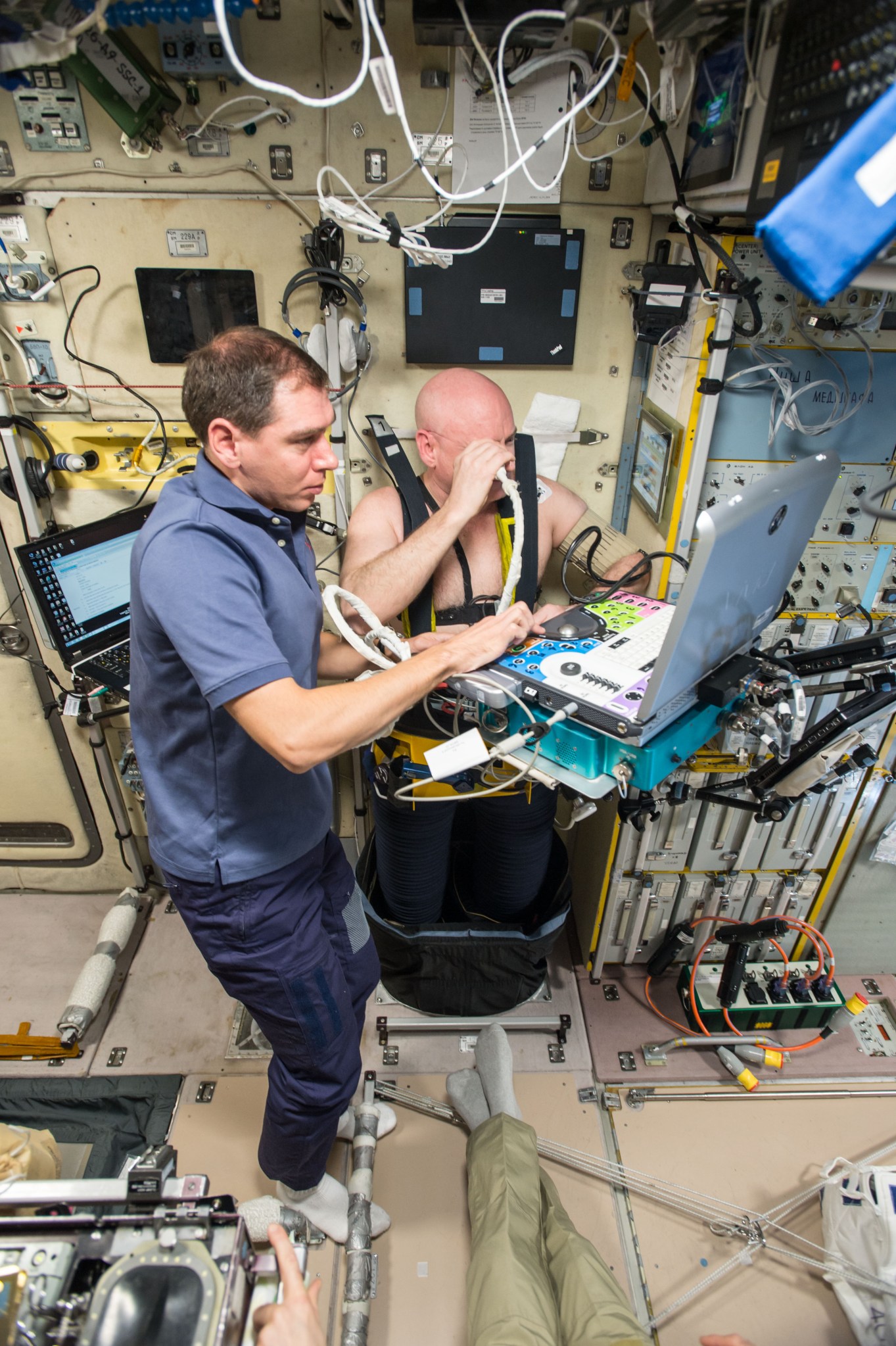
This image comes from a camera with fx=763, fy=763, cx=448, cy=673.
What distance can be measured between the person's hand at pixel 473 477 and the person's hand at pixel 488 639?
424 mm

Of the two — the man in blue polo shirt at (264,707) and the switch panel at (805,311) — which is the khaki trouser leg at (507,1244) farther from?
the switch panel at (805,311)

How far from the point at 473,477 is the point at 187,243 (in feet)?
3.95

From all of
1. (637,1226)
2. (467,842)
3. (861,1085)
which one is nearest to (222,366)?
(467,842)

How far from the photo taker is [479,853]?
9.27ft

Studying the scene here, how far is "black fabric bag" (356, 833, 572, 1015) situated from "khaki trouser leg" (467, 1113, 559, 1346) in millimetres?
539

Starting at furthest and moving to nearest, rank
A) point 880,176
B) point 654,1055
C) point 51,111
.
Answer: point 654,1055, point 51,111, point 880,176

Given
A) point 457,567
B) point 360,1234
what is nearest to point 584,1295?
point 360,1234

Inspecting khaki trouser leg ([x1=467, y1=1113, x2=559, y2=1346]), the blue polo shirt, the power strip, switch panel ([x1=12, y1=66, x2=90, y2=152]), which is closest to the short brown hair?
the blue polo shirt

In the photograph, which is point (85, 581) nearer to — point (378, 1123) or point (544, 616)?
point (544, 616)

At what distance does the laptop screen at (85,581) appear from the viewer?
238 cm

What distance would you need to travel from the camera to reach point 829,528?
2.19 meters

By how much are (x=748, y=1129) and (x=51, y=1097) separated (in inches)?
91.2

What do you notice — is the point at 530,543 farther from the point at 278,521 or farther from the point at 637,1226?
the point at 637,1226

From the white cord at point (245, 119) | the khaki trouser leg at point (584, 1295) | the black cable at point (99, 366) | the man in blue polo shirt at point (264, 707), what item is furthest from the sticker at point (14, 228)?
the khaki trouser leg at point (584, 1295)
